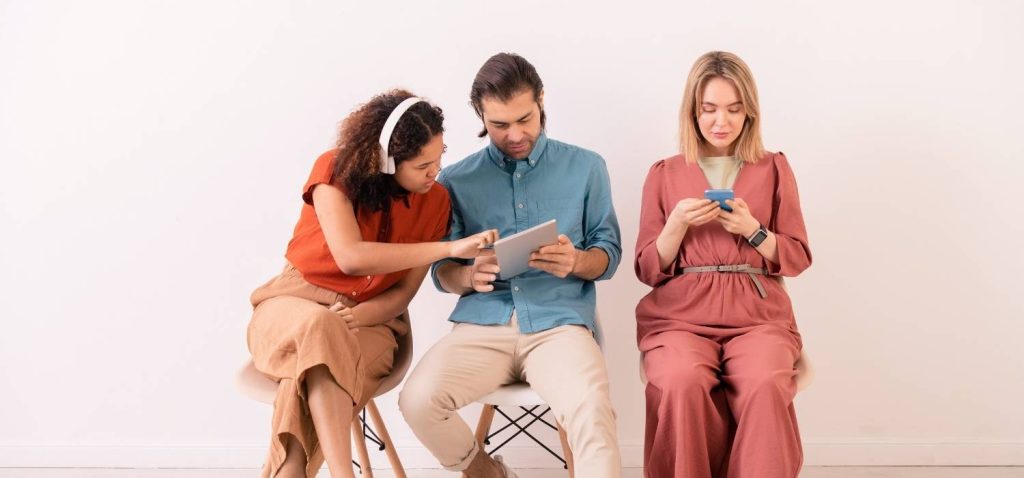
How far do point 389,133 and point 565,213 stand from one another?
1.86ft

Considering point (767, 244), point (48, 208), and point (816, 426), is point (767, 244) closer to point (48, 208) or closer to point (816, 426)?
point (816, 426)

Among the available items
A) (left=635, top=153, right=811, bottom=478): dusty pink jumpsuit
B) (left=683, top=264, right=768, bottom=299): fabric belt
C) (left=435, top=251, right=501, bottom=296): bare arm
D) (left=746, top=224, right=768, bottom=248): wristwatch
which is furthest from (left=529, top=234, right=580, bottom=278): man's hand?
(left=746, top=224, right=768, bottom=248): wristwatch

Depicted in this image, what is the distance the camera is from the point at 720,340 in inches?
92.7

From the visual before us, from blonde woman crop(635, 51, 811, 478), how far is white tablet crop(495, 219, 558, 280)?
1.13 ft

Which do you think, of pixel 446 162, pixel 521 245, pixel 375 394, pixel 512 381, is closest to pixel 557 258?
pixel 521 245

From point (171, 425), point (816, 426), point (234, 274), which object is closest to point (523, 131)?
point (234, 274)

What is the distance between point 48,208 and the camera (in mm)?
3121

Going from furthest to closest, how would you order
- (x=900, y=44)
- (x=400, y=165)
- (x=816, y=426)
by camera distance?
(x=816, y=426)
(x=900, y=44)
(x=400, y=165)

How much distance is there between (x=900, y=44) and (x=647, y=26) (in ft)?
2.59

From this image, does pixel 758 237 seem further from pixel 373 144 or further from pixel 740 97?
pixel 373 144

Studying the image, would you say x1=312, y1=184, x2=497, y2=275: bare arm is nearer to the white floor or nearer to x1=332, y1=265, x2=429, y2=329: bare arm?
x1=332, y1=265, x2=429, y2=329: bare arm

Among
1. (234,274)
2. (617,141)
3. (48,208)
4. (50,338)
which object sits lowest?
(50,338)

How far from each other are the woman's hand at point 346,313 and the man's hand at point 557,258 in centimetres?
47

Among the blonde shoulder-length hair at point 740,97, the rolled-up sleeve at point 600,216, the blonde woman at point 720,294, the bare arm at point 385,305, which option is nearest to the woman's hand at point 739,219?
the blonde woman at point 720,294
